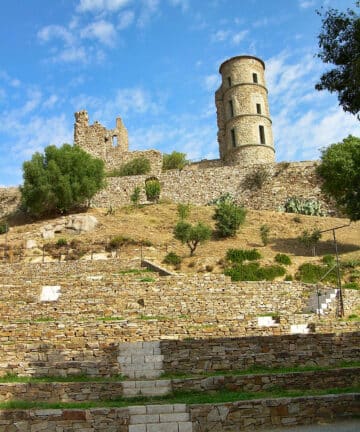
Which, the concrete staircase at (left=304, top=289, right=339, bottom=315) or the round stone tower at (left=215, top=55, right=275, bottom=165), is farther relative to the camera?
the round stone tower at (left=215, top=55, right=275, bottom=165)

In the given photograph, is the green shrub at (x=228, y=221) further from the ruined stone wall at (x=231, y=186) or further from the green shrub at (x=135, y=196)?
the green shrub at (x=135, y=196)

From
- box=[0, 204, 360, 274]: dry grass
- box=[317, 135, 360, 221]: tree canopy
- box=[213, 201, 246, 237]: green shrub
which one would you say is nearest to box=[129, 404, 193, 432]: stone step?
box=[0, 204, 360, 274]: dry grass

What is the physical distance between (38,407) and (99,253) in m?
19.1

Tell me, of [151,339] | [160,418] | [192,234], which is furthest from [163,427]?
[192,234]

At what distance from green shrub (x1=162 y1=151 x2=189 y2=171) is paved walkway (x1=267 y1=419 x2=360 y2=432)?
44.0 m

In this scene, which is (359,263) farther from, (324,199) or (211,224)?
(324,199)

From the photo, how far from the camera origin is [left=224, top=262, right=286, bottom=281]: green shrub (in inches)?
960

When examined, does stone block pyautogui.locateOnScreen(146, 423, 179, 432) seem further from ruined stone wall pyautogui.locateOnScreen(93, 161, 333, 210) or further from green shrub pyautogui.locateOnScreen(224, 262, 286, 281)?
ruined stone wall pyautogui.locateOnScreen(93, 161, 333, 210)

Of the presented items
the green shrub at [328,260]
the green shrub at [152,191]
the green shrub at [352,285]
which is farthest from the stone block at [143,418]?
the green shrub at [152,191]

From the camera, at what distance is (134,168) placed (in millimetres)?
47844

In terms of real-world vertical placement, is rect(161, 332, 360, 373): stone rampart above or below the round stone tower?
below

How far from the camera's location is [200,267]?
26766 mm

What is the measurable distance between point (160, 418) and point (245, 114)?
A: 131 feet

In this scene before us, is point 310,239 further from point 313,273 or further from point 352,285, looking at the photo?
point 352,285
